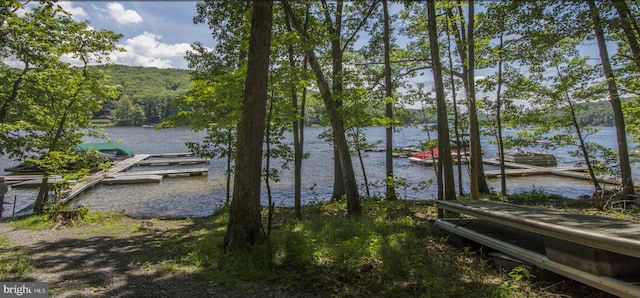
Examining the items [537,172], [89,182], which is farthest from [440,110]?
[537,172]

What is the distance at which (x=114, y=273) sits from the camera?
175 inches

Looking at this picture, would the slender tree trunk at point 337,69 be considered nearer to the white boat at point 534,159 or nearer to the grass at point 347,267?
the grass at point 347,267

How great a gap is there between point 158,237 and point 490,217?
731cm

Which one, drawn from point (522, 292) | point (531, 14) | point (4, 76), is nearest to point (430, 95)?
point (531, 14)

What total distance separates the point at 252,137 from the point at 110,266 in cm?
292

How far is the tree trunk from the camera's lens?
16.6 ft

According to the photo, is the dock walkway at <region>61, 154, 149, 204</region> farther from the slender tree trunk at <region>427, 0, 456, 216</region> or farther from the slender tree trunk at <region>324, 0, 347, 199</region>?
the slender tree trunk at <region>427, 0, 456, 216</region>

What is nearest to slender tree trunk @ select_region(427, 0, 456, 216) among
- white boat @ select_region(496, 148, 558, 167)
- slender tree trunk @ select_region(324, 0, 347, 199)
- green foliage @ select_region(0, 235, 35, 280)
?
slender tree trunk @ select_region(324, 0, 347, 199)

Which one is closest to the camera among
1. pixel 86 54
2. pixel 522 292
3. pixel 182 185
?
pixel 522 292

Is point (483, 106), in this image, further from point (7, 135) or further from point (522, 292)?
point (7, 135)

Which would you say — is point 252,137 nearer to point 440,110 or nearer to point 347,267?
point 347,267

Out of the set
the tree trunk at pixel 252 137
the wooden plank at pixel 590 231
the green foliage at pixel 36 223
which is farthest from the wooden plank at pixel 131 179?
the wooden plank at pixel 590 231

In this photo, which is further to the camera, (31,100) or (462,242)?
(31,100)

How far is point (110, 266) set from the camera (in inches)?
190
